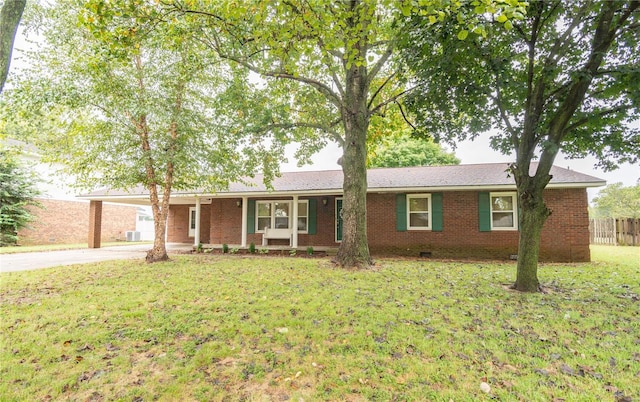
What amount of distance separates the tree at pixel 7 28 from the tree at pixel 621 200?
125 feet

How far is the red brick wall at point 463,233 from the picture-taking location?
11.0 meters

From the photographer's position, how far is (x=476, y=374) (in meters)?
3.05

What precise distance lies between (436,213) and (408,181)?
169 cm

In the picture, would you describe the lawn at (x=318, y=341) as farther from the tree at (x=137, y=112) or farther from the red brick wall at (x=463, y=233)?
the red brick wall at (x=463, y=233)

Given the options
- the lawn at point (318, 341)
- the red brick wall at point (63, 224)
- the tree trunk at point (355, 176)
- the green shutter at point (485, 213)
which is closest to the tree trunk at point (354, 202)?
the tree trunk at point (355, 176)

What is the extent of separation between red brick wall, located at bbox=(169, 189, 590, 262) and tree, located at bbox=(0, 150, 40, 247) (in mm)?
14911

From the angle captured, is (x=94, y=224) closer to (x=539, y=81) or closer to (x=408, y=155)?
(x=539, y=81)

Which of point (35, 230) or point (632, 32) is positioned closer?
point (632, 32)

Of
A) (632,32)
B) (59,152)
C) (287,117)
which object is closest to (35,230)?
(59,152)

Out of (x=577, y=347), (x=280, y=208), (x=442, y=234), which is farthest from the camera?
(x=280, y=208)

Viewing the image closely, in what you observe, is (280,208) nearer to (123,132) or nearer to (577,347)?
(123,132)

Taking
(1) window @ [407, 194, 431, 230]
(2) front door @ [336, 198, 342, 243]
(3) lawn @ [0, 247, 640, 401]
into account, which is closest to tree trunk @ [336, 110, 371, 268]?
(3) lawn @ [0, 247, 640, 401]

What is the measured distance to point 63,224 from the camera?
19047 mm

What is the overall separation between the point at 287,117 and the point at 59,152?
6867 millimetres
